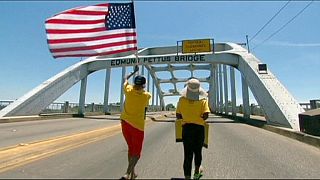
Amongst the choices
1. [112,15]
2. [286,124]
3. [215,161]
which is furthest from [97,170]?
[286,124]

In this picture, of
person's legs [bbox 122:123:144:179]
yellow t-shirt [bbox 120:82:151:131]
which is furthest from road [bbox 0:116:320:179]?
yellow t-shirt [bbox 120:82:151:131]

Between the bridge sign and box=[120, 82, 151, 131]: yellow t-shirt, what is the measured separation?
31573 mm

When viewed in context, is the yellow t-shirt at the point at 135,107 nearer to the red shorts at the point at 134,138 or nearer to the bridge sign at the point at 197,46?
the red shorts at the point at 134,138

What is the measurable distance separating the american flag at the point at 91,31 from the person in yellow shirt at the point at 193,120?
4354 mm

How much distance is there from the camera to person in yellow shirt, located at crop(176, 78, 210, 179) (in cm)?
562

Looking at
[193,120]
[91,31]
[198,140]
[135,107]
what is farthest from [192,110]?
[91,31]

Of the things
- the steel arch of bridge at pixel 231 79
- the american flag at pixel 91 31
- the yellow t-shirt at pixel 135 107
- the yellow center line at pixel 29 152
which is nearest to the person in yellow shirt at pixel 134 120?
the yellow t-shirt at pixel 135 107

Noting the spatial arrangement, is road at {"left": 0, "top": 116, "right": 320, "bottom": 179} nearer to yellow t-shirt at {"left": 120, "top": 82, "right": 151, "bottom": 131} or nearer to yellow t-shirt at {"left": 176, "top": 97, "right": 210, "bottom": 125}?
yellow t-shirt at {"left": 120, "top": 82, "right": 151, "bottom": 131}

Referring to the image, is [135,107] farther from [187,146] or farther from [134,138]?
[187,146]

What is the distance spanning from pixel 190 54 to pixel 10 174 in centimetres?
3271

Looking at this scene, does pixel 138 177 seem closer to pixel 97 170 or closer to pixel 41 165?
pixel 97 170

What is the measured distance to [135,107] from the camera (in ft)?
19.2

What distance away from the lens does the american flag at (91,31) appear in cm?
992

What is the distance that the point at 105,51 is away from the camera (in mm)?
9922
